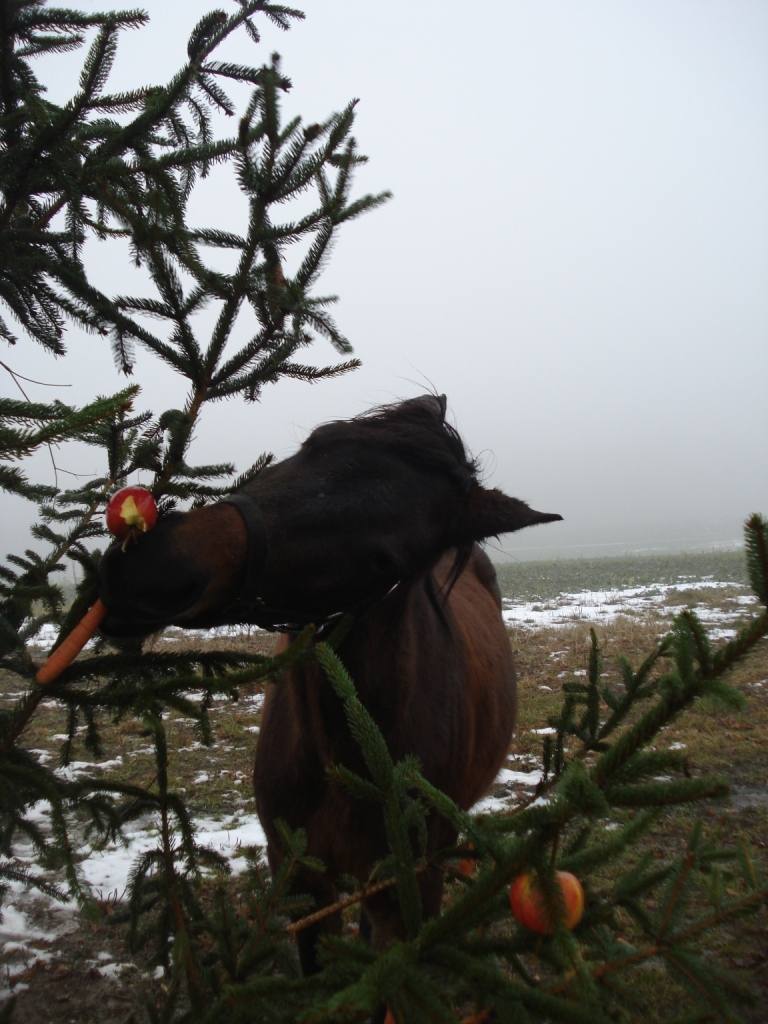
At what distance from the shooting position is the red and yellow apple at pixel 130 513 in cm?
136

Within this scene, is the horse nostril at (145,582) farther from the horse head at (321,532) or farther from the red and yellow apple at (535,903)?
the red and yellow apple at (535,903)

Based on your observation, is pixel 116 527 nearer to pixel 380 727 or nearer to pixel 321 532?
pixel 321 532

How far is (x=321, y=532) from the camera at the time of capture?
6.40 feet

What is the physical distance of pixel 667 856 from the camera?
14.0ft

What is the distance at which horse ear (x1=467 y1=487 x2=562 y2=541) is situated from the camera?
7.78ft

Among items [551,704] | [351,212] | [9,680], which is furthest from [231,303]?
[9,680]

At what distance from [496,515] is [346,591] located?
0.71 metres

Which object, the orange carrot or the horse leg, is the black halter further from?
the horse leg

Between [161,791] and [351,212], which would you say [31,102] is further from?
[161,791]

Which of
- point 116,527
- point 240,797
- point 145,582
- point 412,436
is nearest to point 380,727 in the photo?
point 412,436

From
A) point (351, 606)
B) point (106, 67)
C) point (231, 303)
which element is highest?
point (106, 67)

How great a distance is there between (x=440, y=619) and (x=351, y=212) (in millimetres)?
1981

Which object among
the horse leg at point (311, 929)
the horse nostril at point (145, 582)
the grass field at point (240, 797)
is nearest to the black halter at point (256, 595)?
the horse nostril at point (145, 582)

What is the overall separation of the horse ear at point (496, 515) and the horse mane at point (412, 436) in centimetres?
9
